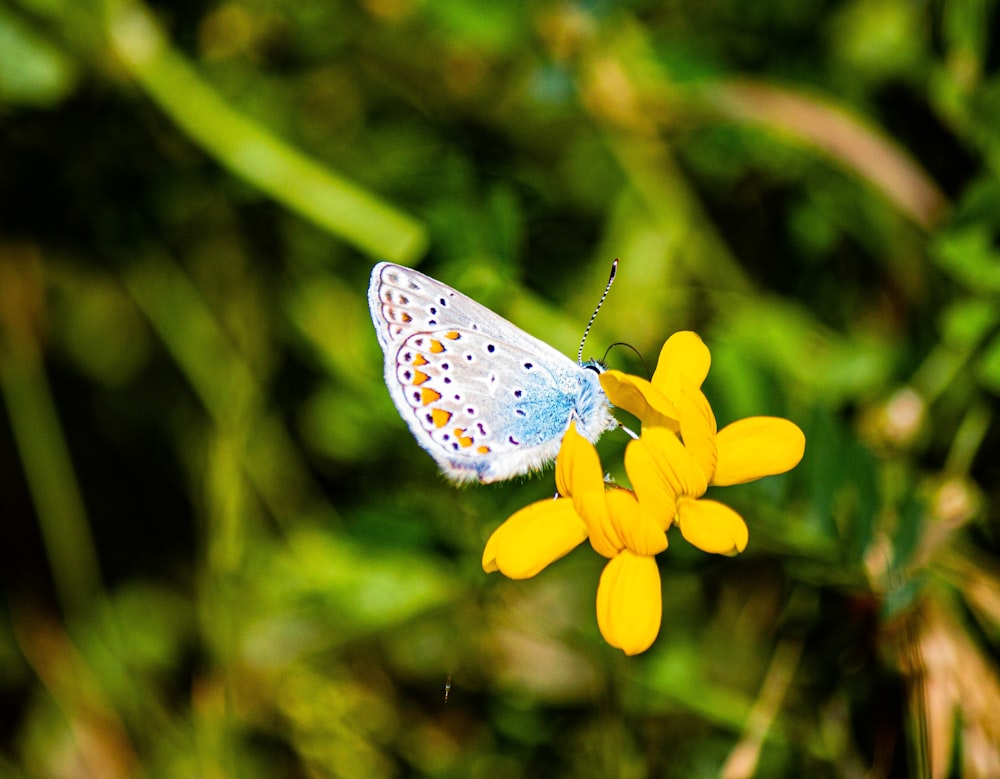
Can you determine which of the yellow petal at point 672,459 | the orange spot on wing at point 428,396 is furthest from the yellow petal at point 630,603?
the orange spot on wing at point 428,396

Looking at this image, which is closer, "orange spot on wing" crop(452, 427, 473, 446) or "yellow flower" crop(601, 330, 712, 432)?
"yellow flower" crop(601, 330, 712, 432)

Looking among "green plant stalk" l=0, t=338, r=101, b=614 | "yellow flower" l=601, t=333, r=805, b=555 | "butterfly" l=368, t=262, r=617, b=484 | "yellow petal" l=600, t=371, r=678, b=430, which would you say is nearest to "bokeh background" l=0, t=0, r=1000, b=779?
"green plant stalk" l=0, t=338, r=101, b=614

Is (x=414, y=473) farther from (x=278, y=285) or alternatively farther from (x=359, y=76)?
(x=359, y=76)

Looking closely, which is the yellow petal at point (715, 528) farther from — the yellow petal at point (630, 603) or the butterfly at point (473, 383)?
the butterfly at point (473, 383)

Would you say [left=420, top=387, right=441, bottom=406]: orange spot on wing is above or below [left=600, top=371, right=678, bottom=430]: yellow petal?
below

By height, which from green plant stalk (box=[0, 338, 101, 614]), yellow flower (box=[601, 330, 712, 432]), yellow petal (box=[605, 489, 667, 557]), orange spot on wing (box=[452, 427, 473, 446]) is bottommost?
green plant stalk (box=[0, 338, 101, 614])

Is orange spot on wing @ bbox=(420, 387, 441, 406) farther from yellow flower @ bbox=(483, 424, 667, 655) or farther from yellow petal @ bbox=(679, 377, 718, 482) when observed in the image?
yellow petal @ bbox=(679, 377, 718, 482)

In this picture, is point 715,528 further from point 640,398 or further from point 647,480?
point 640,398
